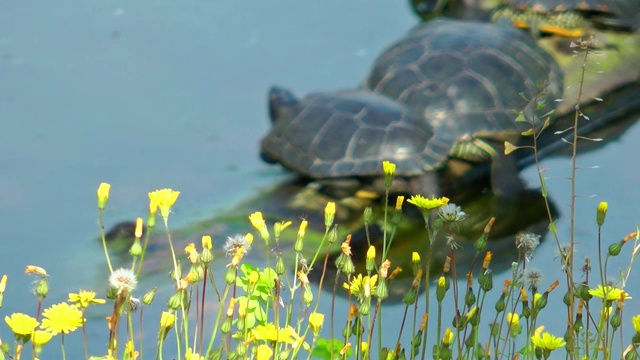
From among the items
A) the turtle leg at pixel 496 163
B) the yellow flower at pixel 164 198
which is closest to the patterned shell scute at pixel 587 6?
the turtle leg at pixel 496 163

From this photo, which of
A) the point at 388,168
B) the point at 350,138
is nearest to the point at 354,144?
the point at 350,138

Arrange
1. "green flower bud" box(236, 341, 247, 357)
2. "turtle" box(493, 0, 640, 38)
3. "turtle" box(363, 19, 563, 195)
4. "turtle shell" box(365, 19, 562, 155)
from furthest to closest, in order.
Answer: "turtle" box(493, 0, 640, 38) → "turtle shell" box(365, 19, 562, 155) → "turtle" box(363, 19, 563, 195) → "green flower bud" box(236, 341, 247, 357)

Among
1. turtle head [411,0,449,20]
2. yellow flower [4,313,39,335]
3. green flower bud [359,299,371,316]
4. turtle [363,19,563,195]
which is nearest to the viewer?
yellow flower [4,313,39,335]

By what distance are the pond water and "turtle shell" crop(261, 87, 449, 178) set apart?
15 centimetres

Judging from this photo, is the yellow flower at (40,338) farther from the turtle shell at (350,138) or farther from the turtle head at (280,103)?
the turtle head at (280,103)

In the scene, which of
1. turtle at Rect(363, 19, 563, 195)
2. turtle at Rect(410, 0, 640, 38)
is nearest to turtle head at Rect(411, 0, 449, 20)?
turtle at Rect(410, 0, 640, 38)

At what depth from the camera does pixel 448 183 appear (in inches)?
180

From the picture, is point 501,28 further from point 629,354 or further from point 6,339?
point 629,354

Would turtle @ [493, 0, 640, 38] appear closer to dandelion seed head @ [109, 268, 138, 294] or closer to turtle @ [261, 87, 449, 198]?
turtle @ [261, 87, 449, 198]

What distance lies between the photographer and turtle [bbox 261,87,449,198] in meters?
4.41

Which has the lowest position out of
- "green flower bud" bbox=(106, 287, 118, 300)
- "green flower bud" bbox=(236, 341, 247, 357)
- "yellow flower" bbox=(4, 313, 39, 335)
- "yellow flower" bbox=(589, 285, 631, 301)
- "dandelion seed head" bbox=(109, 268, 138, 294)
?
"green flower bud" bbox=(236, 341, 247, 357)

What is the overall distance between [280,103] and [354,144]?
44 cm

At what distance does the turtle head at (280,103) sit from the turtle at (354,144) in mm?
10

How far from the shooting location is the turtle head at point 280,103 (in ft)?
15.4
